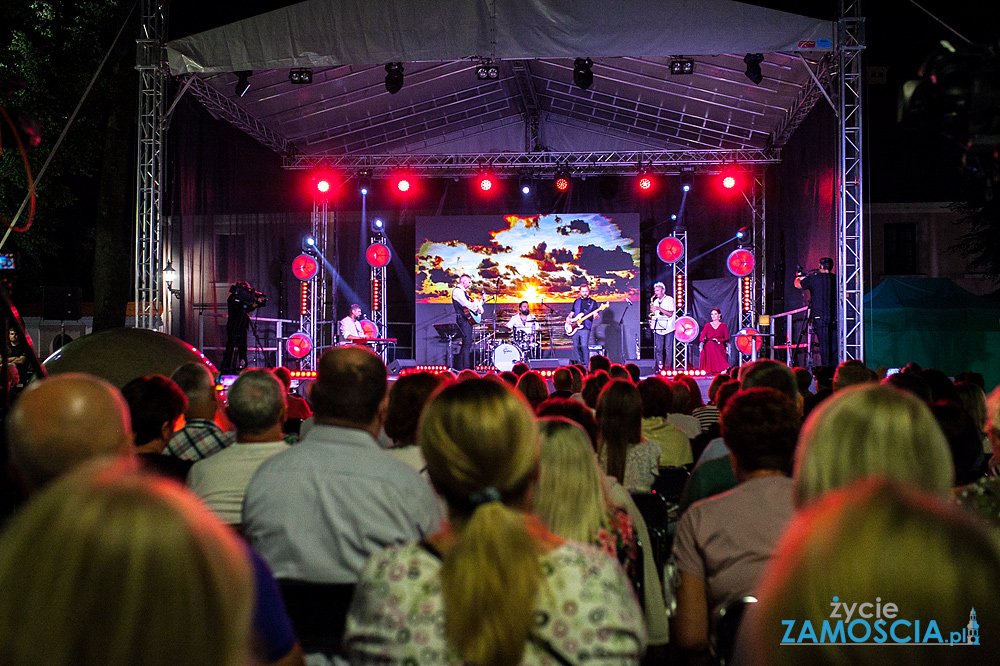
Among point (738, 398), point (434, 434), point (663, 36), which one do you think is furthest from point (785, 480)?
point (663, 36)

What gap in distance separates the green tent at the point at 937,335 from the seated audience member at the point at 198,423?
1393 centimetres

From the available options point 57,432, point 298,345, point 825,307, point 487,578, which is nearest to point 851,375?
point 487,578

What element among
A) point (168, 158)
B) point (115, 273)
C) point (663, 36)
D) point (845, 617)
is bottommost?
point (845, 617)

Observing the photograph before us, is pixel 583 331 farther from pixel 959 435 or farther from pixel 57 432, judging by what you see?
pixel 57 432

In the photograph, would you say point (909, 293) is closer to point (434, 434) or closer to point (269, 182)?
point (269, 182)

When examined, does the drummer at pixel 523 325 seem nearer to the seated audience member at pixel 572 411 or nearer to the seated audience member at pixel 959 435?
the seated audience member at pixel 572 411

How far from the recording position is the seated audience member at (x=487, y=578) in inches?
48.5

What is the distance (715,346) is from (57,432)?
13921 mm

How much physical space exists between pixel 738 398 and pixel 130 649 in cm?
213

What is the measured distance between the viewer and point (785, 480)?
234 cm

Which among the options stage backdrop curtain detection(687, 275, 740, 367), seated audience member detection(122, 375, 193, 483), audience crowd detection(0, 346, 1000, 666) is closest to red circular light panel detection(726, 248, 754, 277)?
stage backdrop curtain detection(687, 275, 740, 367)

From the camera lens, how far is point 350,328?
49.3 ft

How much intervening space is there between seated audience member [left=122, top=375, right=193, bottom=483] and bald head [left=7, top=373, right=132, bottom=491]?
106 cm

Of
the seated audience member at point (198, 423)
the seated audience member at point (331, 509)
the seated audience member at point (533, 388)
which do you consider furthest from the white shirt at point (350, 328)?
the seated audience member at point (331, 509)
